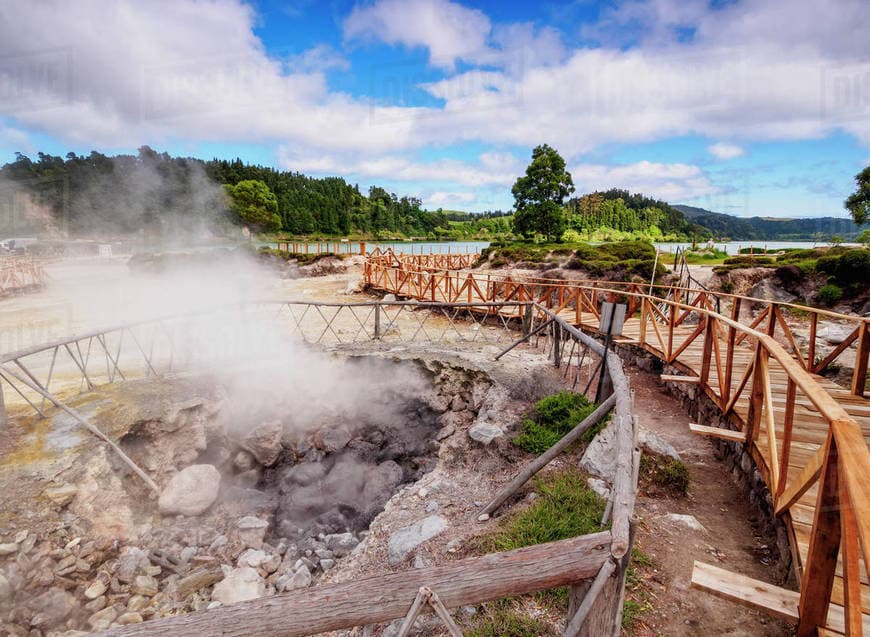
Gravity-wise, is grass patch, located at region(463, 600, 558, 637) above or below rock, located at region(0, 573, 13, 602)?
above

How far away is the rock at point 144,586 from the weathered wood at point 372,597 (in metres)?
3.50

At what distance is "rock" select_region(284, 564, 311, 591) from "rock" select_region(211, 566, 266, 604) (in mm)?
267

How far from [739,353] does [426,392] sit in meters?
5.37

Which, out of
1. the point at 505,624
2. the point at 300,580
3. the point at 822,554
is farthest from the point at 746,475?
the point at 300,580

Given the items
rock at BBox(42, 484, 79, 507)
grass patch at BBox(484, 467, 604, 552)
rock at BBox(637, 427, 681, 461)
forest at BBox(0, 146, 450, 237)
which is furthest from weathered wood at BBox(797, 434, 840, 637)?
forest at BBox(0, 146, 450, 237)

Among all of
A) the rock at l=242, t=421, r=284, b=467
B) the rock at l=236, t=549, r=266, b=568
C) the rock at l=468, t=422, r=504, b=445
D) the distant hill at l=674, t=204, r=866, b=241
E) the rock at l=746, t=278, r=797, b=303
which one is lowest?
the rock at l=236, t=549, r=266, b=568

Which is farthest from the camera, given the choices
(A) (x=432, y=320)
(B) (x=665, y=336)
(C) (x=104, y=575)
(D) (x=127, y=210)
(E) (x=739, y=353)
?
(D) (x=127, y=210)

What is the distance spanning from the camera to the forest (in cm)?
3350

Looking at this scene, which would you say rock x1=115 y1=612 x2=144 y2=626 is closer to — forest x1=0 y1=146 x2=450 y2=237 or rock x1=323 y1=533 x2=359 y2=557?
rock x1=323 y1=533 x2=359 y2=557

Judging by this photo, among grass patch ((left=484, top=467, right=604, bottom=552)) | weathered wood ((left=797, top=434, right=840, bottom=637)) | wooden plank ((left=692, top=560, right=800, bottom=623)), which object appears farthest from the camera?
grass patch ((left=484, top=467, right=604, bottom=552))

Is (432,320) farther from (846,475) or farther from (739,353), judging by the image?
(846,475)

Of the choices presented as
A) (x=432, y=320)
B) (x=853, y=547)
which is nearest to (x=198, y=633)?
(x=853, y=547)

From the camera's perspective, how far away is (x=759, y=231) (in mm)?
145500

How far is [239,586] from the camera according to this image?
4109mm
